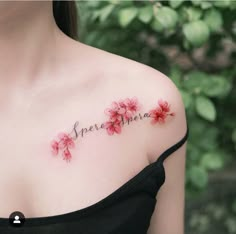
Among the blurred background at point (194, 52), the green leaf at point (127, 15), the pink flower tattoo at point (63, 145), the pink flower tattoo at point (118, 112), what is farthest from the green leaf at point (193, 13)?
the pink flower tattoo at point (63, 145)

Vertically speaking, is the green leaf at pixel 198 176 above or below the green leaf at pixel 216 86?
below

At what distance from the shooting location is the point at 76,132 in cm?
119

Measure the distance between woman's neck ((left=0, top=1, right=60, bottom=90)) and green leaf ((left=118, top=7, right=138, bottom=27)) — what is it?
0.37 metres

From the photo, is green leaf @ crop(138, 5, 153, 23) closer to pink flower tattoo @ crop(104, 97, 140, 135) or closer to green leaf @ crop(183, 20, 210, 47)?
green leaf @ crop(183, 20, 210, 47)

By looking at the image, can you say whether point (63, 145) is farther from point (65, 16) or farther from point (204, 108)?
point (204, 108)

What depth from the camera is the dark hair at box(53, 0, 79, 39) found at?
1.38m

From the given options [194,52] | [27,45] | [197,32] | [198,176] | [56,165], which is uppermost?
[27,45]

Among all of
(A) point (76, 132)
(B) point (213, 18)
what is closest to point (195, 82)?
(B) point (213, 18)

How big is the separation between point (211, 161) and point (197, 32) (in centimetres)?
35

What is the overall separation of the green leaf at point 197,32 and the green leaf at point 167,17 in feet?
0.13

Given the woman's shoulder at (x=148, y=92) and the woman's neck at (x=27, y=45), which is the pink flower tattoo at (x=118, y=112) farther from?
the woman's neck at (x=27, y=45)

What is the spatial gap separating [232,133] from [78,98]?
751 millimetres

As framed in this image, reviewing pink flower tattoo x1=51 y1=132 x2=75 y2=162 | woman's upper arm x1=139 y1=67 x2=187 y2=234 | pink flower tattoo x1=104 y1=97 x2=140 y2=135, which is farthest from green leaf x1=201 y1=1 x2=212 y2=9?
pink flower tattoo x1=51 y1=132 x2=75 y2=162

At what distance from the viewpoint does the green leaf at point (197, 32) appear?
1616 millimetres
